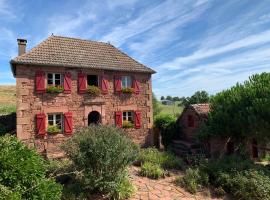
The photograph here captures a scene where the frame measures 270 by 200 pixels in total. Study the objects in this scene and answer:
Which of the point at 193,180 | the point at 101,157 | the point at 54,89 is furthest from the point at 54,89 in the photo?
the point at 193,180

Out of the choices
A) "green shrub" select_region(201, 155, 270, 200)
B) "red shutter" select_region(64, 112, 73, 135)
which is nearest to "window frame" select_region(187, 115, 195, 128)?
"green shrub" select_region(201, 155, 270, 200)

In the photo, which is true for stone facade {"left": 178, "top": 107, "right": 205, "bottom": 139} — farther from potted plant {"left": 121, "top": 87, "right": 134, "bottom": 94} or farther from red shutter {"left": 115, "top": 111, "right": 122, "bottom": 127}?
red shutter {"left": 115, "top": 111, "right": 122, "bottom": 127}

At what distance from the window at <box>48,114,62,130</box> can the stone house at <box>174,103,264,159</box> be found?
336 inches

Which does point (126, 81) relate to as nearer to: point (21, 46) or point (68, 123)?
point (68, 123)

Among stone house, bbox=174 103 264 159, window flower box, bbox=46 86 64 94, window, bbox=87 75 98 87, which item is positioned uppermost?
window, bbox=87 75 98 87

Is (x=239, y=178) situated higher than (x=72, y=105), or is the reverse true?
(x=72, y=105)

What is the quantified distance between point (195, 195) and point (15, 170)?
7.48 m

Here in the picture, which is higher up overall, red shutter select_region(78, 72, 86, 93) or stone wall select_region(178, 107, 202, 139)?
red shutter select_region(78, 72, 86, 93)

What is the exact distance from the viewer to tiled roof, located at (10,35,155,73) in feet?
48.2

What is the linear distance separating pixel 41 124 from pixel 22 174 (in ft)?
27.8

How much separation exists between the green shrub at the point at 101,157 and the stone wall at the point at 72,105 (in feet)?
19.4

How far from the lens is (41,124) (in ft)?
47.2

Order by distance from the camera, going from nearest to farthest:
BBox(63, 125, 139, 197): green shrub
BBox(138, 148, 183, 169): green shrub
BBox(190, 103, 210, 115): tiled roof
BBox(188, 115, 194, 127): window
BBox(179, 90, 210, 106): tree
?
BBox(63, 125, 139, 197): green shrub < BBox(138, 148, 183, 169): green shrub < BBox(190, 103, 210, 115): tiled roof < BBox(188, 115, 194, 127): window < BBox(179, 90, 210, 106): tree

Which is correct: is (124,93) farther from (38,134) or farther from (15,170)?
(15,170)
